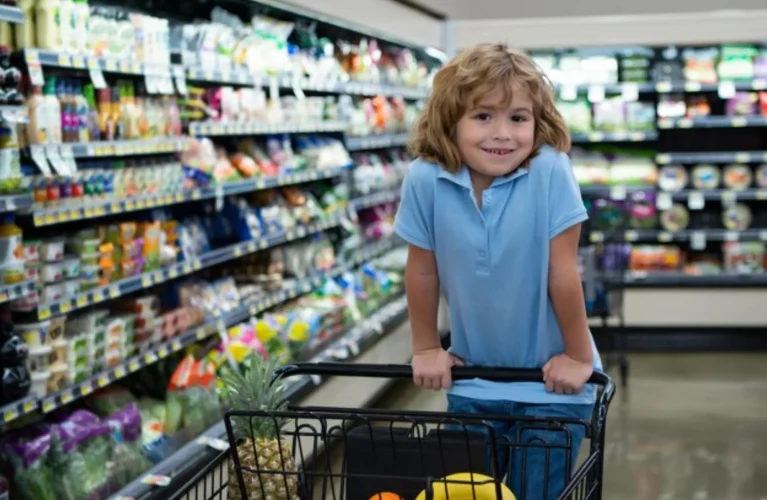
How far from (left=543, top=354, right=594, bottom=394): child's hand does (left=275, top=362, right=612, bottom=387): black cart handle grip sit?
19mm

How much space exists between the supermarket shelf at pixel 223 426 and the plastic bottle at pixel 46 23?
4.30 feet

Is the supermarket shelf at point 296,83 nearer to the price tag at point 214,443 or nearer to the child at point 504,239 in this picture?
the price tag at point 214,443

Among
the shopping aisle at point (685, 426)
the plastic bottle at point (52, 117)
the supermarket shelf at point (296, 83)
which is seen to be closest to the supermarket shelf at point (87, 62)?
the plastic bottle at point (52, 117)

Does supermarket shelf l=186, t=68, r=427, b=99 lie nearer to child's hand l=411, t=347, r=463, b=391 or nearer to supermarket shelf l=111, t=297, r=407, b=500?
supermarket shelf l=111, t=297, r=407, b=500

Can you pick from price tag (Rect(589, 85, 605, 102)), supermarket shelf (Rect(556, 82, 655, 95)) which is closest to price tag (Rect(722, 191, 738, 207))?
supermarket shelf (Rect(556, 82, 655, 95))

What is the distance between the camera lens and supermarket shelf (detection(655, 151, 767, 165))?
8492 millimetres

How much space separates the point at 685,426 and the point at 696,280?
2.31 meters

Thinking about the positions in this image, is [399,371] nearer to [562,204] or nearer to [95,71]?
[562,204]

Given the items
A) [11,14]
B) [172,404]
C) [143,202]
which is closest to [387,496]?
[11,14]

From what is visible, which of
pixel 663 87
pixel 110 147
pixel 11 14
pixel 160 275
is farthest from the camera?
pixel 663 87

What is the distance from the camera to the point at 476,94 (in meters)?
2.21

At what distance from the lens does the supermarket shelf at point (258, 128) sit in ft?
15.8

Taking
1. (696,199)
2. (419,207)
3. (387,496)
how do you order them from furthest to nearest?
(696,199) < (419,207) < (387,496)

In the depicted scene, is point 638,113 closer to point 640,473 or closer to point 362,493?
point 640,473
